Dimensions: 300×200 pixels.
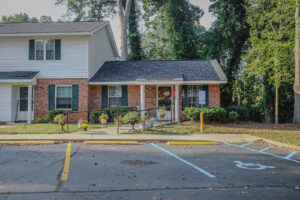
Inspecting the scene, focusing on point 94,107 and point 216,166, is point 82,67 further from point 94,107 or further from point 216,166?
point 216,166

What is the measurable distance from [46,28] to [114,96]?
20.7 ft

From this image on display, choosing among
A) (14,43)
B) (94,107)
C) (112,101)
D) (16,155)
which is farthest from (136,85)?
(16,155)

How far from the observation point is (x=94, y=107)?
53.9 feet

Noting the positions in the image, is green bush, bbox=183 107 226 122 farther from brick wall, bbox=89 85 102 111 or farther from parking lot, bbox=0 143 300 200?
brick wall, bbox=89 85 102 111

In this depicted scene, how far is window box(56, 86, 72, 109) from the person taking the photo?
52.5ft

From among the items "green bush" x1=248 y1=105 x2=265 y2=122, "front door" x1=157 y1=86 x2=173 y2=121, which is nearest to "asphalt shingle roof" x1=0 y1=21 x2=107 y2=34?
"front door" x1=157 y1=86 x2=173 y2=121

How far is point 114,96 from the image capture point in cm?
1664

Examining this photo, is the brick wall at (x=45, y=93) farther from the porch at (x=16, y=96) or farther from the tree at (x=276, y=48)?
the tree at (x=276, y=48)

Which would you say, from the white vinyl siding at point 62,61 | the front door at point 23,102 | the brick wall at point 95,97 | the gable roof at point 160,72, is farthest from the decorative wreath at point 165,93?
the front door at point 23,102

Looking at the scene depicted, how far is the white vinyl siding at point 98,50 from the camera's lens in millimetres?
16703

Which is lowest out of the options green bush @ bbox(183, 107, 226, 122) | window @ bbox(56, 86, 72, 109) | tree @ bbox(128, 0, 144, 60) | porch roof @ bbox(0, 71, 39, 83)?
green bush @ bbox(183, 107, 226, 122)

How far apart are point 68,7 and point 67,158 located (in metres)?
25.9

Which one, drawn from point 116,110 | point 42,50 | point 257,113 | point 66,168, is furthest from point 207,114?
point 42,50

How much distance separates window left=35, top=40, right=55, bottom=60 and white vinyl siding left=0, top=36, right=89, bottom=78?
0.99 ft
